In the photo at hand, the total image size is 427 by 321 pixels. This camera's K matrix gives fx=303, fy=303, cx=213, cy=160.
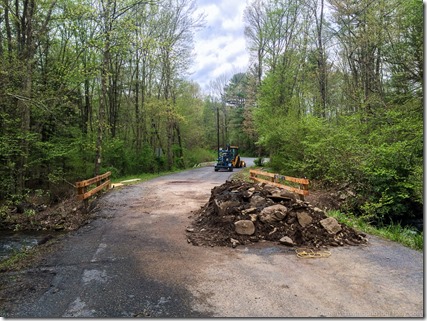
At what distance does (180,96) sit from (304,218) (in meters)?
26.4

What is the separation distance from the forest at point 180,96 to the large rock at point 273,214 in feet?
11.1

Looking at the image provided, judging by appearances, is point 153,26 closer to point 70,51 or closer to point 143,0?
point 70,51

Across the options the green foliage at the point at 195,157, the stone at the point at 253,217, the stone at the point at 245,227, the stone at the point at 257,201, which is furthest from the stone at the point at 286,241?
the green foliage at the point at 195,157

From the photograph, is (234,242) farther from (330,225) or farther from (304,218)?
(330,225)

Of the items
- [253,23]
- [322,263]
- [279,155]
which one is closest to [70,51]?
[279,155]

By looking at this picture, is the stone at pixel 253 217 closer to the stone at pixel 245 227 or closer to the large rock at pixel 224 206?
the stone at pixel 245 227

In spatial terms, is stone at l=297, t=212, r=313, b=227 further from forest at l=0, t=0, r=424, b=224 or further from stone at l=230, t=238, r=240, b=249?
forest at l=0, t=0, r=424, b=224

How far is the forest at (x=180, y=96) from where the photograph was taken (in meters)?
9.57

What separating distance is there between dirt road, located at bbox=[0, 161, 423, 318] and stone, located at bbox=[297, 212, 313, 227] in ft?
2.51

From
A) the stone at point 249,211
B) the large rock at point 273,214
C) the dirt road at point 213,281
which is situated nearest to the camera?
the dirt road at point 213,281

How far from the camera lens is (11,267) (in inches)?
196

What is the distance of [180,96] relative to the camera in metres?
30.8

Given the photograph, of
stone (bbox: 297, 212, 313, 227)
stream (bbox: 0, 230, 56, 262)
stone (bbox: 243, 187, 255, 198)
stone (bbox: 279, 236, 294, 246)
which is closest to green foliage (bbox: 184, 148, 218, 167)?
stream (bbox: 0, 230, 56, 262)

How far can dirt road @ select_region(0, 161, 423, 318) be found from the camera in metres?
Answer: 3.30
